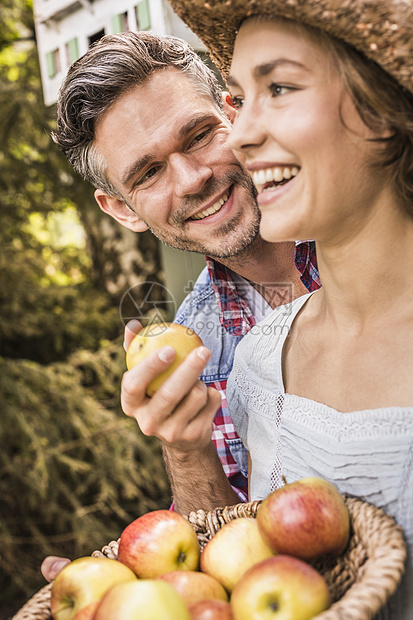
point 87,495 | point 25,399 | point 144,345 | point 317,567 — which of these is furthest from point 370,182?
point 87,495

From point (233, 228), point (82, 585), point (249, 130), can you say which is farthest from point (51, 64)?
point (82, 585)

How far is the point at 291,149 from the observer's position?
45.9 inches

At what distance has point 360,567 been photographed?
1057mm

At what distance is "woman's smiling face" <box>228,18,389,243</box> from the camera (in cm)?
115

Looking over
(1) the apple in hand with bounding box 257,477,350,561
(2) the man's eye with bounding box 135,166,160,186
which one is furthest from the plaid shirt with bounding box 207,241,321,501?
(1) the apple in hand with bounding box 257,477,350,561

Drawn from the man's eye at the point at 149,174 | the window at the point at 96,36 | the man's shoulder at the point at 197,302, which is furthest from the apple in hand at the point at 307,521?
the window at the point at 96,36

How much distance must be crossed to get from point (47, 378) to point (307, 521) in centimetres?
273

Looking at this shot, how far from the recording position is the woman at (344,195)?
1.13 m

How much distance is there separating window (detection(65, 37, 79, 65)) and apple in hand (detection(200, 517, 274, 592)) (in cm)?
184

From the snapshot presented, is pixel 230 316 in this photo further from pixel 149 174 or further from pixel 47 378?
pixel 47 378

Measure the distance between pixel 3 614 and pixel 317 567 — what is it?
307 cm

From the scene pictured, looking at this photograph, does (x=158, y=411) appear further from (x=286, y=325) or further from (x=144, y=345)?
(x=286, y=325)

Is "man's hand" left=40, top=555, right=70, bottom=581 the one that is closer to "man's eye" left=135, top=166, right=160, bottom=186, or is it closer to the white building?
"man's eye" left=135, top=166, right=160, bottom=186

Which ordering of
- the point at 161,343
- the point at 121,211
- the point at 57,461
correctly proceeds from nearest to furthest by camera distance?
the point at 161,343 → the point at 121,211 → the point at 57,461
